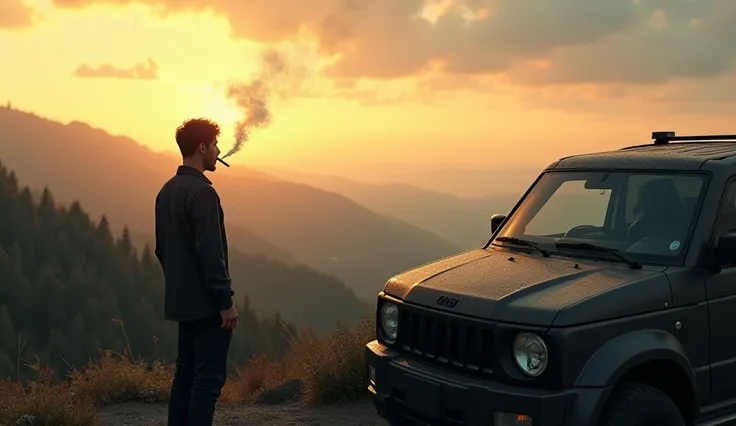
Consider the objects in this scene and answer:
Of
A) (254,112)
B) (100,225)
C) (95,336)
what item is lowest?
(95,336)

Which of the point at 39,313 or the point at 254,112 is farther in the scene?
the point at 39,313

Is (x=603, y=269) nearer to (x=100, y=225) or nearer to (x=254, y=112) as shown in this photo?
(x=254, y=112)

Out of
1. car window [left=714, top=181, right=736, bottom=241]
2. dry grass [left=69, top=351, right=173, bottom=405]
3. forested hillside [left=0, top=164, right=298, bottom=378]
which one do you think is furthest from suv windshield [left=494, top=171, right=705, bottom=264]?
forested hillside [left=0, top=164, right=298, bottom=378]

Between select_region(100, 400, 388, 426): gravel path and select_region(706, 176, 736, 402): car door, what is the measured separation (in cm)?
306

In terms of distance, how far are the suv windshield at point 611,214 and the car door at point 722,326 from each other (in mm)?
253

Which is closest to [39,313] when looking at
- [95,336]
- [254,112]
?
[95,336]

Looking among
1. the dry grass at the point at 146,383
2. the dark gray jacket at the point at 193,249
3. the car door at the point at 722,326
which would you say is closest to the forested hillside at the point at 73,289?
the dry grass at the point at 146,383

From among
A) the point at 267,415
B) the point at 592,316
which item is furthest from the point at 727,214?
the point at 267,415

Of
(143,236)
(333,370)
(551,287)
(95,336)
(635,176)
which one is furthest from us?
(143,236)

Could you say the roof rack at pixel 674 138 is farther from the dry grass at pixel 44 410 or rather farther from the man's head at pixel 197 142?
the dry grass at pixel 44 410

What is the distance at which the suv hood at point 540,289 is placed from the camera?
419cm

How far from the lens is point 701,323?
15.2ft

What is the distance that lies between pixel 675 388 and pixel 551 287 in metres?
1.05

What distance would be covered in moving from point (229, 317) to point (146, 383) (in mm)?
3791
